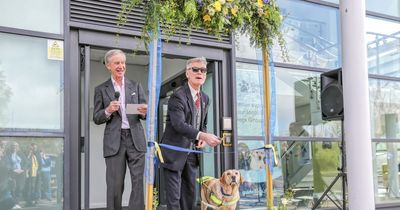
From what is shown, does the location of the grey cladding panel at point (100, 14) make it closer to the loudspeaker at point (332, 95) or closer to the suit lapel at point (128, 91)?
the suit lapel at point (128, 91)

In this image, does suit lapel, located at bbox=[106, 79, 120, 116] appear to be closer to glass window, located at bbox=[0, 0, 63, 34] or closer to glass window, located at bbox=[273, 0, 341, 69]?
glass window, located at bbox=[0, 0, 63, 34]

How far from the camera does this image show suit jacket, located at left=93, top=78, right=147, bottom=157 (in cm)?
360

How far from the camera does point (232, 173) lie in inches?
134

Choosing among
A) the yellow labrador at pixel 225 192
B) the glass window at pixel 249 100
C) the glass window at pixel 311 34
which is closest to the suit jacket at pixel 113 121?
the yellow labrador at pixel 225 192

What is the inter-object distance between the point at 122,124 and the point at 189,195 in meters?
0.77

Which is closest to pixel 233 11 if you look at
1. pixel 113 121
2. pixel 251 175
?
pixel 113 121

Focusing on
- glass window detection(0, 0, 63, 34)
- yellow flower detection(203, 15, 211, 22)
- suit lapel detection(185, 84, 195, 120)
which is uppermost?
glass window detection(0, 0, 63, 34)

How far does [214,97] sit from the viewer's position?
18.1ft

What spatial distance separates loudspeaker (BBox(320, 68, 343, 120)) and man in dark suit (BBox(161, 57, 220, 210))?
7.34 ft

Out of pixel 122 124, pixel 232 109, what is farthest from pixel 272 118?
pixel 232 109

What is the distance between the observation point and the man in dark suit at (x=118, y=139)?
3580 mm

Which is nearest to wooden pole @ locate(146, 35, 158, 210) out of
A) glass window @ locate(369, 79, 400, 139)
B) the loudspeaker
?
the loudspeaker

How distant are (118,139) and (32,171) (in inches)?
52.5

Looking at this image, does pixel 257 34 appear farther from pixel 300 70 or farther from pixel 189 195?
pixel 300 70
